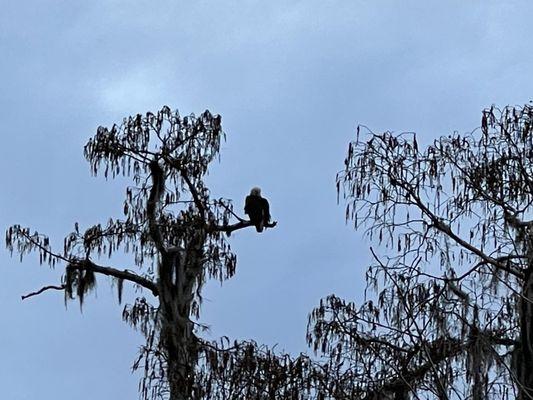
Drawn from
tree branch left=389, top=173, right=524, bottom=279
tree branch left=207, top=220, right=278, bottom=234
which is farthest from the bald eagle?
tree branch left=389, top=173, right=524, bottom=279

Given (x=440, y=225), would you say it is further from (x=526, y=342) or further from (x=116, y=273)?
(x=116, y=273)

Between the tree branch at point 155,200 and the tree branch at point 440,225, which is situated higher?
the tree branch at point 155,200

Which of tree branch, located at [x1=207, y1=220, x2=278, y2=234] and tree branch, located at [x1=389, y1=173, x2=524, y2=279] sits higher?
tree branch, located at [x1=207, y1=220, x2=278, y2=234]

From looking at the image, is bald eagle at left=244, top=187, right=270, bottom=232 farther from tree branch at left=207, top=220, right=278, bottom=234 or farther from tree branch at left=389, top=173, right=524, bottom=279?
tree branch at left=389, top=173, right=524, bottom=279

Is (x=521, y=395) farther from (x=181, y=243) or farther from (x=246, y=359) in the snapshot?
(x=181, y=243)

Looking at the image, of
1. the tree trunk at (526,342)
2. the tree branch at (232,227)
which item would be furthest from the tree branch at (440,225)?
the tree branch at (232,227)

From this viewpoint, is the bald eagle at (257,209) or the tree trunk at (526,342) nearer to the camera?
the tree trunk at (526,342)

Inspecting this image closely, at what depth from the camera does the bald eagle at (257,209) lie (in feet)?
48.0

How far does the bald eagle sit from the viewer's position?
48.0ft

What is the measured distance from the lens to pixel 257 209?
15.1 metres

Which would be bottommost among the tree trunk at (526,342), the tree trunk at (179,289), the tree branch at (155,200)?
the tree trunk at (526,342)

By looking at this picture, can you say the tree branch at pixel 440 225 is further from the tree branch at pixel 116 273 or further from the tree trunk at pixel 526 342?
the tree branch at pixel 116 273

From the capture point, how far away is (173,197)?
14805mm

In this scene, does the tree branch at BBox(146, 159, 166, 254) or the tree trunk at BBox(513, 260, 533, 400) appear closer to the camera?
the tree trunk at BBox(513, 260, 533, 400)
